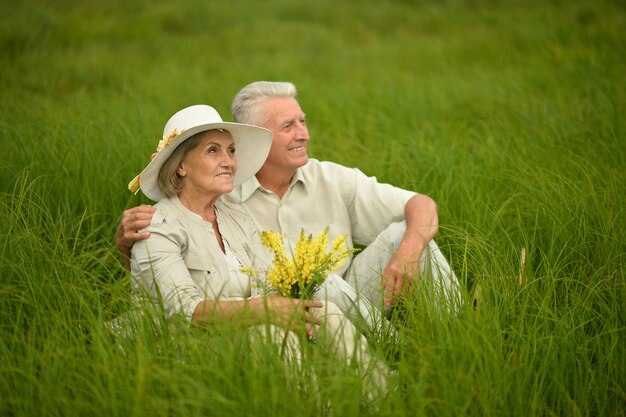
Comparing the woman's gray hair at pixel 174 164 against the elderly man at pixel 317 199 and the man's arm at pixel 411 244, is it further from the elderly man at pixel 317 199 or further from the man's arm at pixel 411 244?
the man's arm at pixel 411 244

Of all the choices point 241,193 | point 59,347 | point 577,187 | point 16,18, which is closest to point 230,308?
point 59,347

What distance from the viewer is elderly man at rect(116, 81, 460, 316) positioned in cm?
338

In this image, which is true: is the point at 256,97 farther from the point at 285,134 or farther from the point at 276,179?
the point at 276,179

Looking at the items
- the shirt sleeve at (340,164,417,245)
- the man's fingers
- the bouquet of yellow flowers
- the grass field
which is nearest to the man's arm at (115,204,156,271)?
the man's fingers

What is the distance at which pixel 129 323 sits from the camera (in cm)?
261

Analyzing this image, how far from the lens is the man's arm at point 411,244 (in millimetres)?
3088

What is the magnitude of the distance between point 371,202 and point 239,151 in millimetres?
747

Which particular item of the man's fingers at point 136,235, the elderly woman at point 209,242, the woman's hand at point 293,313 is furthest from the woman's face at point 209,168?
the woman's hand at point 293,313

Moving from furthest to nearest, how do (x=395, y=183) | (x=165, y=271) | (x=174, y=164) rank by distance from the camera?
(x=395, y=183)
(x=174, y=164)
(x=165, y=271)

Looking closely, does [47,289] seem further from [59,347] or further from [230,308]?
[230,308]

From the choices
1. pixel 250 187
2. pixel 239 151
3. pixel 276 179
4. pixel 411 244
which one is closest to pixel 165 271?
pixel 239 151

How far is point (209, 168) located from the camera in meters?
2.93

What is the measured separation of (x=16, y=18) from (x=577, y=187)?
26.2 feet

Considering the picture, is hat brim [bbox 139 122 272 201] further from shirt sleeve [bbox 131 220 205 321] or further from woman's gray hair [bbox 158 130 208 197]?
shirt sleeve [bbox 131 220 205 321]
